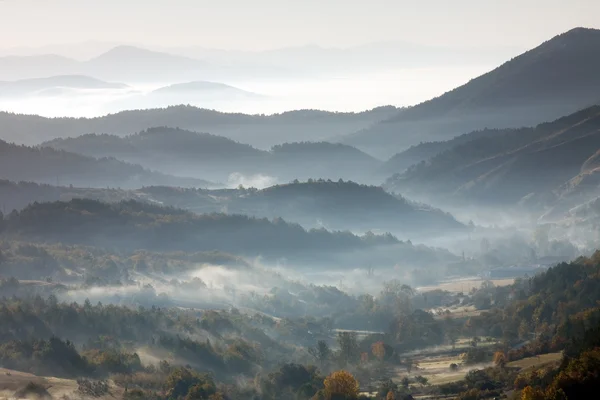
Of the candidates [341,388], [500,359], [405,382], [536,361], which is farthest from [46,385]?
[536,361]

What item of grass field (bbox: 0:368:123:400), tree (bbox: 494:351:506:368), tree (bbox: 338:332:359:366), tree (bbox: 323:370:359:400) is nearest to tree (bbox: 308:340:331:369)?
tree (bbox: 338:332:359:366)

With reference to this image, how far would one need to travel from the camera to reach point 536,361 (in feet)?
521

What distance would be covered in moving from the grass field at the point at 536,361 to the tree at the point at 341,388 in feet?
71.2

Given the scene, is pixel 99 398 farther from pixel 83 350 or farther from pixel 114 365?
pixel 83 350

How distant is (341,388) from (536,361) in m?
26.5

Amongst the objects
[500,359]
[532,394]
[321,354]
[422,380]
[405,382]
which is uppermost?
[532,394]

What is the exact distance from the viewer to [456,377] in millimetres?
164875

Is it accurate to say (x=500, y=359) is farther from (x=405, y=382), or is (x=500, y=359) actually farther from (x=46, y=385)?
(x=46, y=385)

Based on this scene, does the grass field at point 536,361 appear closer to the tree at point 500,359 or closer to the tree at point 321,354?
the tree at point 500,359

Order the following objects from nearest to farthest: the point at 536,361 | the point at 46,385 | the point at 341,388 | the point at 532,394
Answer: the point at 532,394 → the point at 46,385 → the point at 341,388 → the point at 536,361

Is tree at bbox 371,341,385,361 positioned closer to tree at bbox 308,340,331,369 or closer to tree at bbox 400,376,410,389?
tree at bbox 308,340,331,369

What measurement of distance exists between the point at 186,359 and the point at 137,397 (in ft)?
131

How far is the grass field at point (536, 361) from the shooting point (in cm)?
15451

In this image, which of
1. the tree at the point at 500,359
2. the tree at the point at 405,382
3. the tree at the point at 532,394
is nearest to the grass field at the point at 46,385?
the tree at the point at 405,382
